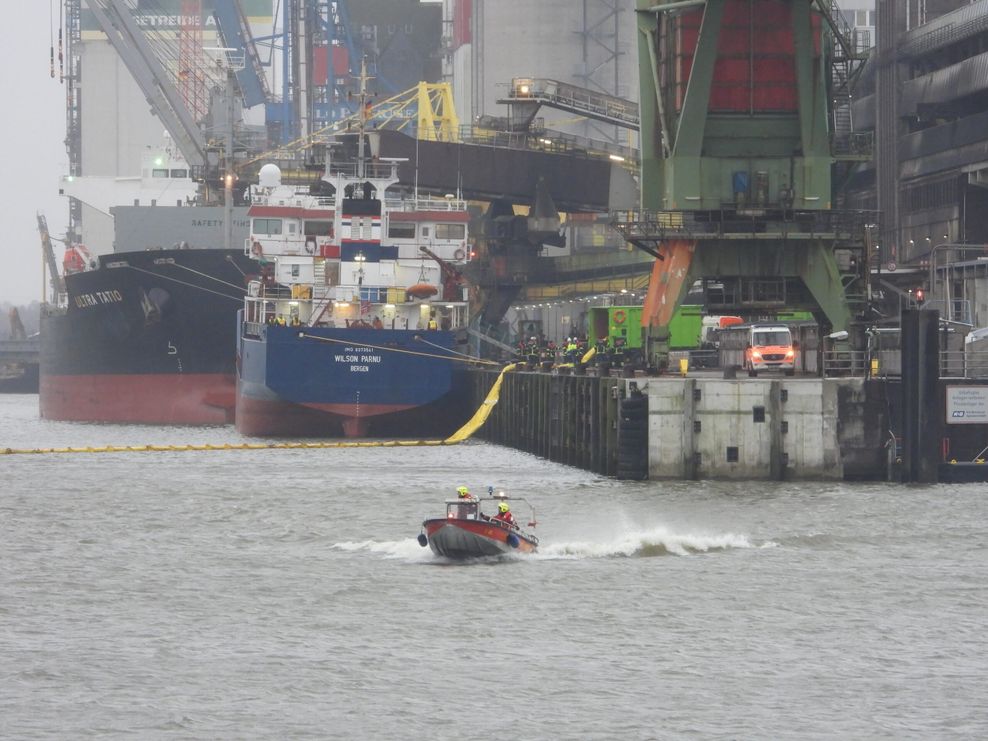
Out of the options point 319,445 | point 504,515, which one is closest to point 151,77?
point 319,445

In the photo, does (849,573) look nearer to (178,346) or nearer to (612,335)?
(612,335)

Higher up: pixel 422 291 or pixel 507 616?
pixel 422 291

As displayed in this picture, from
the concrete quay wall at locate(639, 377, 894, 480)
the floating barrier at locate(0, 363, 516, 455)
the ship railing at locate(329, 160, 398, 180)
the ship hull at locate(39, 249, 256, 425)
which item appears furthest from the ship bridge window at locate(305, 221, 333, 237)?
the concrete quay wall at locate(639, 377, 894, 480)

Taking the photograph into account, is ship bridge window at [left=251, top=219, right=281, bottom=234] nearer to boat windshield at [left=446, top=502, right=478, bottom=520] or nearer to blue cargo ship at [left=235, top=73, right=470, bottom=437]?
blue cargo ship at [left=235, top=73, right=470, bottom=437]

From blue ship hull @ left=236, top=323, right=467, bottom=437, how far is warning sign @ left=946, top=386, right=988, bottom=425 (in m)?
28.8

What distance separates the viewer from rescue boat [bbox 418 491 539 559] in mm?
38844

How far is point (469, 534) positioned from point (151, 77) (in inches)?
3517

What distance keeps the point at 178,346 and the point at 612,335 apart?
2422cm

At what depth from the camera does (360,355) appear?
74375 mm

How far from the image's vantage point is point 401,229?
83.2 m

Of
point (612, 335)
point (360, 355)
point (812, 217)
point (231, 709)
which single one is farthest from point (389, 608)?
point (612, 335)

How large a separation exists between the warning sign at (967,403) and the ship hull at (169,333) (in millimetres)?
48268

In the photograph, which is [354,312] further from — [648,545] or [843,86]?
[648,545]

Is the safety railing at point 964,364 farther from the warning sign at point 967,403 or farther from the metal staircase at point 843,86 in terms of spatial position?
the metal staircase at point 843,86
